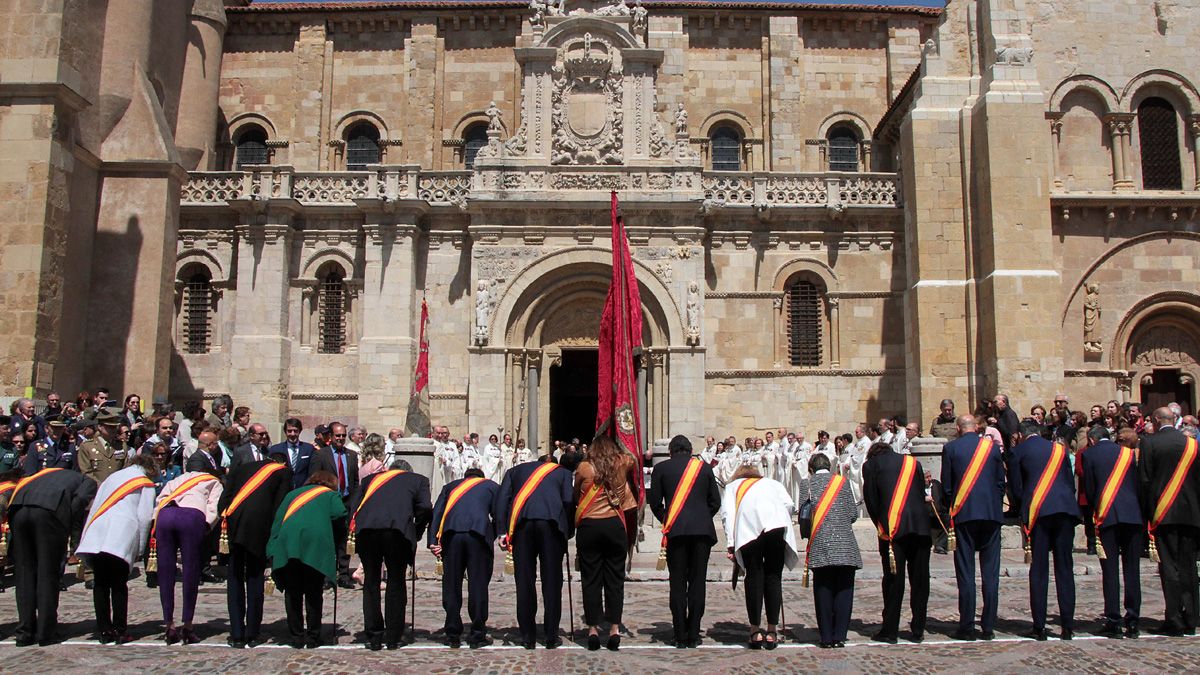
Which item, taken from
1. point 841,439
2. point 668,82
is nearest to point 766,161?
point 668,82

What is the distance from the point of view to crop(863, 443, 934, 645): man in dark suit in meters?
8.63

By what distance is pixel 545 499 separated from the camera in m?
8.69

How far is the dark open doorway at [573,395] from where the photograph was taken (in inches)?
895

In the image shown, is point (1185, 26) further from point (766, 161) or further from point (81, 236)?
point (81, 236)

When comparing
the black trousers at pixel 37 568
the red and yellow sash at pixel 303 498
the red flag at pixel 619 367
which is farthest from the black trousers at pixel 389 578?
the red flag at pixel 619 367

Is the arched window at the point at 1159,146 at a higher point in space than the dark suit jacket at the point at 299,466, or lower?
higher

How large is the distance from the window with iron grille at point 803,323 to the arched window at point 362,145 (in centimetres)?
1298

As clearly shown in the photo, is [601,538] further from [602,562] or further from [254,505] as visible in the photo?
[254,505]

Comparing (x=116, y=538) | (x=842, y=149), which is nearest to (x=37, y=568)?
(x=116, y=538)

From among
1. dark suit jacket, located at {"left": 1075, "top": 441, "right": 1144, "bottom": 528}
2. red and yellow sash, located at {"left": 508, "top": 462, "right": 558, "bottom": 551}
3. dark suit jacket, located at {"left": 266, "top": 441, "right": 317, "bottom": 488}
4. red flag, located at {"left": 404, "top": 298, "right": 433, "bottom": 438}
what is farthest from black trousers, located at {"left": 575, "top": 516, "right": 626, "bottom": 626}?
red flag, located at {"left": 404, "top": 298, "right": 433, "bottom": 438}

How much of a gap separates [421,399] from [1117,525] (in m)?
14.6

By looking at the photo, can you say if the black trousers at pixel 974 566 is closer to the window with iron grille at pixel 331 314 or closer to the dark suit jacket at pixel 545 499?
the dark suit jacket at pixel 545 499

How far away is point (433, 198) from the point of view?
73.2ft

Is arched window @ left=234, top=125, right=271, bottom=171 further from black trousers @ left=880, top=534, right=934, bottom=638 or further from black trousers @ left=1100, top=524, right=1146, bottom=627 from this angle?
black trousers @ left=1100, top=524, right=1146, bottom=627
